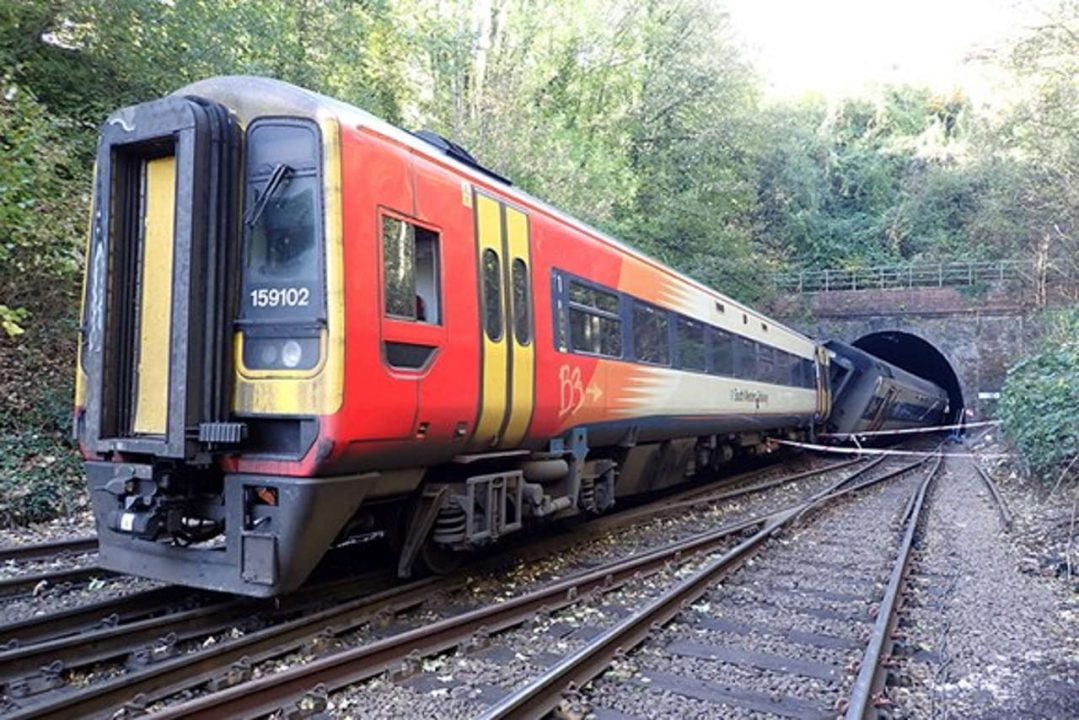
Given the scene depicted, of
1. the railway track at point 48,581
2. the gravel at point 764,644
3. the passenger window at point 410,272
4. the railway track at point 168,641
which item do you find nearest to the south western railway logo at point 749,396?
the gravel at point 764,644

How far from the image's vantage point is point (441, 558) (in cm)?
622

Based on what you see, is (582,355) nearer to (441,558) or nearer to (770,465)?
(441,558)

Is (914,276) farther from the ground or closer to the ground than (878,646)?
farther from the ground

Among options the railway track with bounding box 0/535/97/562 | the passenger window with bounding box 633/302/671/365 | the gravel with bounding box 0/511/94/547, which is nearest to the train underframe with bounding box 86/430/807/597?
the railway track with bounding box 0/535/97/562

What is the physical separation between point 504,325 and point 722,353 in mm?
6269

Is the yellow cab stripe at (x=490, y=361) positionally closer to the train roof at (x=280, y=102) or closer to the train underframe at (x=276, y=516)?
the train underframe at (x=276, y=516)

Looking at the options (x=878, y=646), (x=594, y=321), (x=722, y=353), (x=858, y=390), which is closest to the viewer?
(x=878, y=646)

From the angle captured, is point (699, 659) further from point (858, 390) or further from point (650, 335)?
point (858, 390)

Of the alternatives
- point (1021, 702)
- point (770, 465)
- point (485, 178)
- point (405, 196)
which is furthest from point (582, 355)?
point (770, 465)

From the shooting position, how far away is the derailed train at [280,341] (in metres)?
4.45

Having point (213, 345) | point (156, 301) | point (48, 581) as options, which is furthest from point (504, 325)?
point (48, 581)

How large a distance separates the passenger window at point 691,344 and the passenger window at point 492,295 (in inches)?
169

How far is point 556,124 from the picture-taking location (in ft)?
65.9

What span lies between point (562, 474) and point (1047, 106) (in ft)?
52.4
